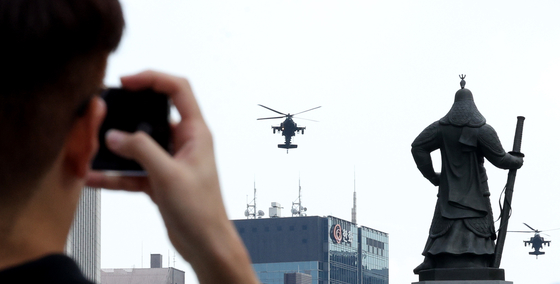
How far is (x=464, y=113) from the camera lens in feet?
54.2

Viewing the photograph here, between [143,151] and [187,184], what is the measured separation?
3.9 inches

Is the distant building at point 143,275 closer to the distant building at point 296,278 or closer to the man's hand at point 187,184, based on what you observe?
the distant building at point 296,278

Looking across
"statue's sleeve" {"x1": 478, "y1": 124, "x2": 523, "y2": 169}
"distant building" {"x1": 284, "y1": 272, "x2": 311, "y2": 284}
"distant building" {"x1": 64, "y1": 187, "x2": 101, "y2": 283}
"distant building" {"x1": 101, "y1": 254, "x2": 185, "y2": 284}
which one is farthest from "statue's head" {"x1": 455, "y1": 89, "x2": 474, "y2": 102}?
"distant building" {"x1": 284, "y1": 272, "x2": 311, "y2": 284}

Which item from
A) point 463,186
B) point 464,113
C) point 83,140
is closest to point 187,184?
point 83,140

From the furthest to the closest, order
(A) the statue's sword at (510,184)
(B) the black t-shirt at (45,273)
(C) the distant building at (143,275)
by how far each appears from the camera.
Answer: (C) the distant building at (143,275) < (A) the statue's sword at (510,184) < (B) the black t-shirt at (45,273)

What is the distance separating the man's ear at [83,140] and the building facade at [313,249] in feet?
570

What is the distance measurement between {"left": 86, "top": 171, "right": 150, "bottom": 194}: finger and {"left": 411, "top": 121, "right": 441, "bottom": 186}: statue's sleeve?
1507cm

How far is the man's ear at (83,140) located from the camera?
168cm

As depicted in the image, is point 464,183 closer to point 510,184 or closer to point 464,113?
point 510,184

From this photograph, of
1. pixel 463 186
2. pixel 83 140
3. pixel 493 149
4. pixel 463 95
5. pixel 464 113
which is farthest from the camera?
pixel 463 95

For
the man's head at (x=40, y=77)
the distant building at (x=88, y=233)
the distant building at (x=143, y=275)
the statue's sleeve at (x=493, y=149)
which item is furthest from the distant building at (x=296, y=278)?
the man's head at (x=40, y=77)

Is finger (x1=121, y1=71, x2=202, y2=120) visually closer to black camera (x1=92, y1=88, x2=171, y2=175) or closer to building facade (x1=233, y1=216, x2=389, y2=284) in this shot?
black camera (x1=92, y1=88, x2=171, y2=175)

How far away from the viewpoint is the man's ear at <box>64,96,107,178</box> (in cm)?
168

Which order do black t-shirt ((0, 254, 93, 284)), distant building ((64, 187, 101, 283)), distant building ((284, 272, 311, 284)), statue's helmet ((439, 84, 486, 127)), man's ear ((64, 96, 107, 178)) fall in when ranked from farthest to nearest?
distant building ((284, 272, 311, 284)) → distant building ((64, 187, 101, 283)) → statue's helmet ((439, 84, 486, 127)) → man's ear ((64, 96, 107, 178)) → black t-shirt ((0, 254, 93, 284))
